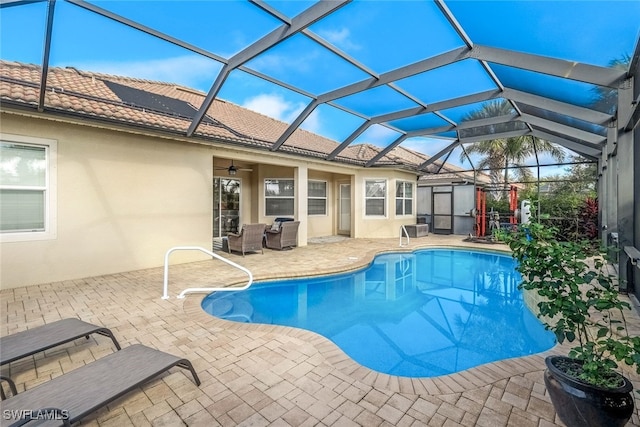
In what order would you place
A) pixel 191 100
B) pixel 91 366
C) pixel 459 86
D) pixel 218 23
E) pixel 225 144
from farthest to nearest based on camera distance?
pixel 191 100, pixel 225 144, pixel 459 86, pixel 218 23, pixel 91 366

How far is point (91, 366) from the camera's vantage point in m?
2.78

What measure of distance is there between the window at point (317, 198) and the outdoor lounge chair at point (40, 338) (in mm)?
11661

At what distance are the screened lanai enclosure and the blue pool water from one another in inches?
90.6

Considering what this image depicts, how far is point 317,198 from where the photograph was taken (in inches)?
611

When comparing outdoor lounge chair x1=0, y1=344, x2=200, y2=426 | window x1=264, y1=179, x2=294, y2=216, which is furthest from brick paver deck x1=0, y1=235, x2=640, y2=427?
window x1=264, y1=179, x2=294, y2=216

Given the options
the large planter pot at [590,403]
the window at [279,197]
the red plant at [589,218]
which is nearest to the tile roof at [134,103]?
the window at [279,197]

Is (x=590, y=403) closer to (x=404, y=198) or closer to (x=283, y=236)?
(x=283, y=236)

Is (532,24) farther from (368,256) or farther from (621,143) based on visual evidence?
(368,256)

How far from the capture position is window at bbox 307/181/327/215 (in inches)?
595

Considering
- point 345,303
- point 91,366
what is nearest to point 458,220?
point 345,303

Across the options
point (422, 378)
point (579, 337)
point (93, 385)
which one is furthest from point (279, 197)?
point (579, 337)

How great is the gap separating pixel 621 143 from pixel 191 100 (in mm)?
11010

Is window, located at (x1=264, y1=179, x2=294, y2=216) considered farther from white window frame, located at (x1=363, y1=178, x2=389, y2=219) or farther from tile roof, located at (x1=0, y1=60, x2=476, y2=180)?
white window frame, located at (x1=363, y1=178, x2=389, y2=219)

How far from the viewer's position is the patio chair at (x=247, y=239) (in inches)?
397
